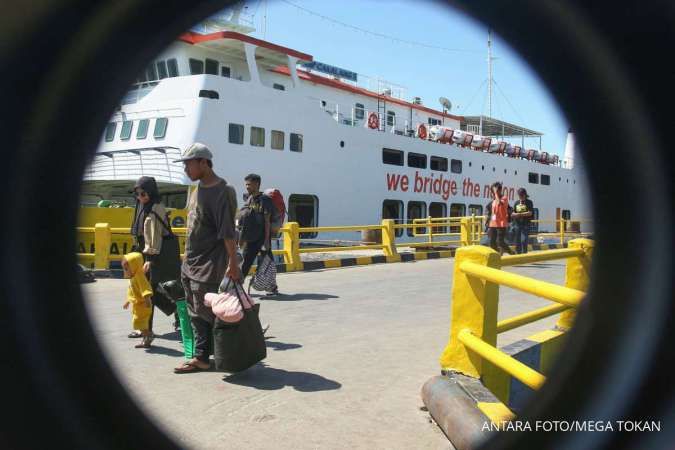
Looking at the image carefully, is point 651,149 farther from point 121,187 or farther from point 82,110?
point 121,187

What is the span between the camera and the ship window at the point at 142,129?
1329cm

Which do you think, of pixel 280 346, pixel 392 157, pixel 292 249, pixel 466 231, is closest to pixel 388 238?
pixel 292 249

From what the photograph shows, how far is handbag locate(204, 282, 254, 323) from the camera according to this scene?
330 cm

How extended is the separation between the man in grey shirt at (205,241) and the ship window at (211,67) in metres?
12.2

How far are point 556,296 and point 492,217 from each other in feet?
26.0

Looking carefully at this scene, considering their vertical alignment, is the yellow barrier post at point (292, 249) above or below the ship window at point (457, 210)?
below

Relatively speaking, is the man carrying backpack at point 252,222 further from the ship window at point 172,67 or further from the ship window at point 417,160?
the ship window at point 417,160

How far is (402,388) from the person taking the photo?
331 centimetres

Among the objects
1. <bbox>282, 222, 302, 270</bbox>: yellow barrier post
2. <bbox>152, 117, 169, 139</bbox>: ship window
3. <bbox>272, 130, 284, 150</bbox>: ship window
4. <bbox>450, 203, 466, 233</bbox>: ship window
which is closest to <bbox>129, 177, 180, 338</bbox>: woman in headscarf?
<bbox>282, 222, 302, 270</bbox>: yellow barrier post

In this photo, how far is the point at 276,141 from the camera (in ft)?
46.4

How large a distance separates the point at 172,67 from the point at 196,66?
2.07 ft

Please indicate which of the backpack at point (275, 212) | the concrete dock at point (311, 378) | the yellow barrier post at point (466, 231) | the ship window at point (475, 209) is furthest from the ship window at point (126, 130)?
the ship window at point (475, 209)

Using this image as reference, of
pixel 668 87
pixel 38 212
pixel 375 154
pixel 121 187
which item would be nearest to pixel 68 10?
pixel 38 212

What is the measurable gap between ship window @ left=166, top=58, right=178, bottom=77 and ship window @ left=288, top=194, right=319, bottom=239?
453 cm
